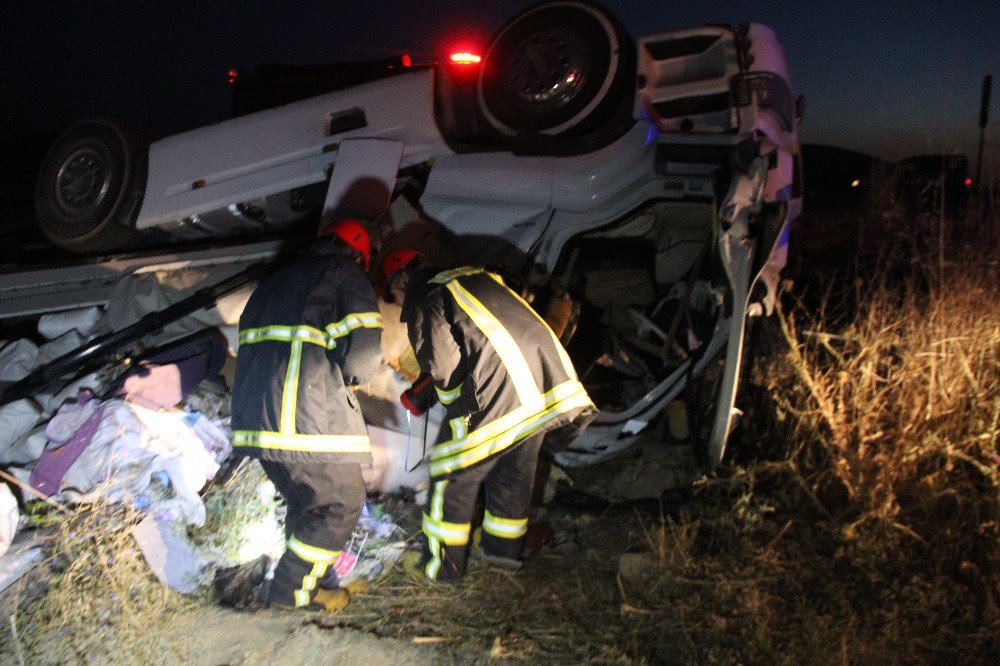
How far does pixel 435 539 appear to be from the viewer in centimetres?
321

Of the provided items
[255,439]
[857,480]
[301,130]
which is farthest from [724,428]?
[301,130]

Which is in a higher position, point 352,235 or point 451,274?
point 352,235

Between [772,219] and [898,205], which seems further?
[898,205]

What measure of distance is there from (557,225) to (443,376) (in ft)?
4.18

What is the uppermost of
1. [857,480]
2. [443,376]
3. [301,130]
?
[301,130]

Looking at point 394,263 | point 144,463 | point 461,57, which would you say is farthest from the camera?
point 461,57

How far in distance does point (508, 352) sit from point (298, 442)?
0.94 metres

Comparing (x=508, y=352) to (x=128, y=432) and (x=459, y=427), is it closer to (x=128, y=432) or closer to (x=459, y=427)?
(x=459, y=427)

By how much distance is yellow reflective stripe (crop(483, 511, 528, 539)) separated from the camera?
323cm

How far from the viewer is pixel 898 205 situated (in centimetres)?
485

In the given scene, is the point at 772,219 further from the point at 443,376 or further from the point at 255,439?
the point at 255,439

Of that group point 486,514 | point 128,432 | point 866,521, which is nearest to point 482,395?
point 486,514

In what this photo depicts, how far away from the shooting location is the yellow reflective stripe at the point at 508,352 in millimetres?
2881

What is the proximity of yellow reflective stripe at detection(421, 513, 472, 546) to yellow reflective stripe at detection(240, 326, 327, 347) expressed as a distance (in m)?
0.98
